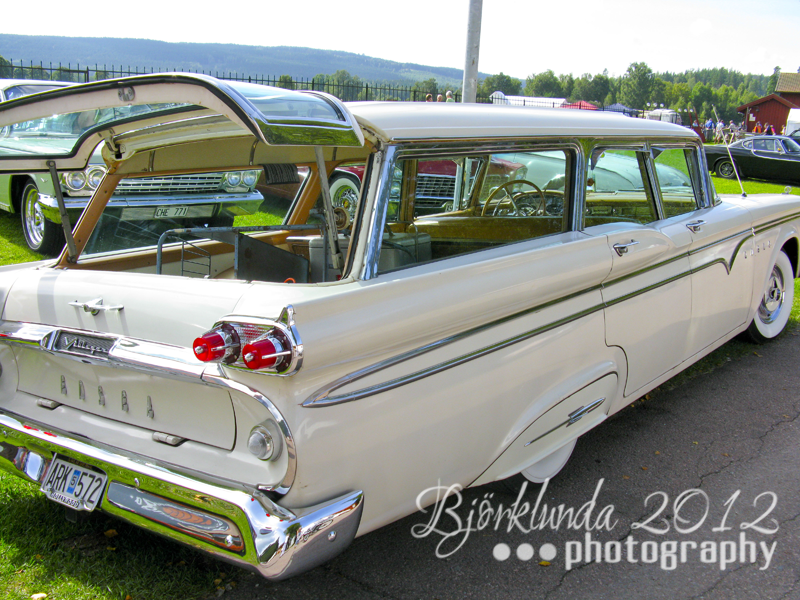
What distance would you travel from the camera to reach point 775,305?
4.89m

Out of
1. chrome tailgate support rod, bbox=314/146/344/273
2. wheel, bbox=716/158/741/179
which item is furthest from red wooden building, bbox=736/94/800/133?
chrome tailgate support rod, bbox=314/146/344/273

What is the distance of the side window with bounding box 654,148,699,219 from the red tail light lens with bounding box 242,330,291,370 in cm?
256

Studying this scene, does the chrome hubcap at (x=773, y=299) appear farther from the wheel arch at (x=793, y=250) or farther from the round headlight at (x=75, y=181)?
the round headlight at (x=75, y=181)

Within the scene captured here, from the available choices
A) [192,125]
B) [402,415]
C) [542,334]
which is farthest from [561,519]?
[192,125]

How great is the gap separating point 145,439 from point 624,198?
8.30 ft

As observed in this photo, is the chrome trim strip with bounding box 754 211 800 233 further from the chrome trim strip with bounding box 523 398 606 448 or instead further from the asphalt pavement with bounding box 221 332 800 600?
the chrome trim strip with bounding box 523 398 606 448

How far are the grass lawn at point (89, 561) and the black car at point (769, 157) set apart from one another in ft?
56.0

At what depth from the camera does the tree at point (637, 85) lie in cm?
12975

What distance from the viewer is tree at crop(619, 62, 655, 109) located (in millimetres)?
129750

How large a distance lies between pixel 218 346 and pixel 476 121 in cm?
128

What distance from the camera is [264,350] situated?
64.6 inches

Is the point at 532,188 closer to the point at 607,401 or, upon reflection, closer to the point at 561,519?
the point at 607,401

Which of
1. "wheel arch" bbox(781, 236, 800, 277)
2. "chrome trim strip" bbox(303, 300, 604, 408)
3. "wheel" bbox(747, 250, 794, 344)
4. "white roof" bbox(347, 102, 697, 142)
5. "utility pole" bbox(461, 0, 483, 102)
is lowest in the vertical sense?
"wheel" bbox(747, 250, 794, 344)

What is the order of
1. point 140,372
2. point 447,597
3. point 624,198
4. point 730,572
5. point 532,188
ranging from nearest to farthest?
point 140,372, point 447,597, point 730,572, point 532,188, point 624,198
